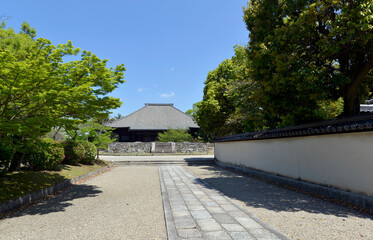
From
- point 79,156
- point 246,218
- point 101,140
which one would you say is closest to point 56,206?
point 246,218

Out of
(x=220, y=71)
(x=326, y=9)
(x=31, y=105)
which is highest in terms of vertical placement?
(x=220, y=71)

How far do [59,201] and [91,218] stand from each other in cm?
229

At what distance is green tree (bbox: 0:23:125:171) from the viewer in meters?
4.65

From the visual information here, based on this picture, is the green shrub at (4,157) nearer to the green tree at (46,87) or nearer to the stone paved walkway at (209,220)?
the green tree at (46,87)

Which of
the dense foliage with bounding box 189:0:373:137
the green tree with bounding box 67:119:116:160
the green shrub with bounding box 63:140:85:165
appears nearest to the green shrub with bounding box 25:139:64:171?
the green shrub with bounding box 63:140:85:165

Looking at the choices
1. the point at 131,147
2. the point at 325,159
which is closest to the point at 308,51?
the point at 325,159

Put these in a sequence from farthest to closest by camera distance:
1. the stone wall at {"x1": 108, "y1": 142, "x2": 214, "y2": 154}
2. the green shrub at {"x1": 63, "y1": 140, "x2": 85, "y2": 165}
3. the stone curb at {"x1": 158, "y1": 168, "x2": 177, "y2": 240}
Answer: the stone wall at {"x1": 108, "y1": 142, "x2": 214, "y2": 154} < the green shrub at {"x1": 63, "y1": 140, "x2": 85, "y2": 165} < the stone curb at {"x1": 158, "y1": 168, "x2": 177, "y2": 240}

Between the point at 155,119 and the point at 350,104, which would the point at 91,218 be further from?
the point at 155,119

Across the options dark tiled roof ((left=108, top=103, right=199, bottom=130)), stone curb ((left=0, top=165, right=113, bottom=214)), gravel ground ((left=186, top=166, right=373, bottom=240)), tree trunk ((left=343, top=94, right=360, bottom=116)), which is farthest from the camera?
dark tiled roof ((left=108, top=103, right=199, bottom=130))

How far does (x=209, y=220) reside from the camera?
449 cm

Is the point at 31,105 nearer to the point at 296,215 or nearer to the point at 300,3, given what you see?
the point at 296,215

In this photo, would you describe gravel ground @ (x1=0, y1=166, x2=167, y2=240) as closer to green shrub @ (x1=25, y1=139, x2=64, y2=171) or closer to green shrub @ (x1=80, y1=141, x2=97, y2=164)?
green shrub @ (x1=25, y1=139, x2=64, y2=171)

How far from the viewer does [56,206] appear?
588cm

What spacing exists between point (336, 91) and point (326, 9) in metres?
2.75
